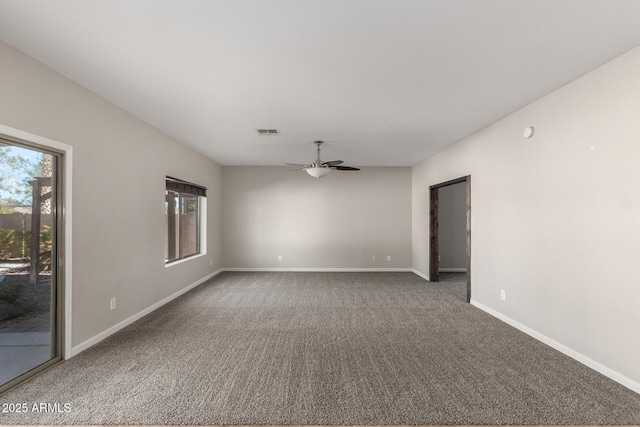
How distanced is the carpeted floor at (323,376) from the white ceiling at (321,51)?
259 cm

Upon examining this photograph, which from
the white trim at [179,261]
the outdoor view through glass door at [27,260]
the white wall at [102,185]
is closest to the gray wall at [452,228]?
the white trim at [179,261]

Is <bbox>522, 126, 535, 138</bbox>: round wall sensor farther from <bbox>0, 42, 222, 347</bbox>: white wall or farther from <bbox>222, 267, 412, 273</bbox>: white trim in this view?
<bbox>0, 42, 222, 347</bbox>: white wall

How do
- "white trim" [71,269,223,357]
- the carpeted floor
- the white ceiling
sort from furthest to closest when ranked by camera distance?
"white trim" [71,269,223,357] → the carpeted floor → the white ceiling

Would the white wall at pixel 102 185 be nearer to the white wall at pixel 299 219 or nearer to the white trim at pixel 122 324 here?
the white trim at pixel 122 324

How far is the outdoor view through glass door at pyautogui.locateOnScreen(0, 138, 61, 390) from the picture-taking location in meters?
2.19

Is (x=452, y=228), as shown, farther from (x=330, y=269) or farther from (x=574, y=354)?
(x=574, y=354)

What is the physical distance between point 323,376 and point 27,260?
2.62m

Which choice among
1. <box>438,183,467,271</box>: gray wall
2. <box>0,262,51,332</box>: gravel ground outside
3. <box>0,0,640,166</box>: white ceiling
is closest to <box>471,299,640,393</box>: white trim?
<box>0,0,640,166</box>: white ceiling

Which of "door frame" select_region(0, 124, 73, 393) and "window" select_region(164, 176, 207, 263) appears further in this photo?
"window" select_region(164, 176, 207, 263)

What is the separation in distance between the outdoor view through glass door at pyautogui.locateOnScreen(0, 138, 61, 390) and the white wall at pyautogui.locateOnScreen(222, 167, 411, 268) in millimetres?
4502

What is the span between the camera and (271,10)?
1.74 m

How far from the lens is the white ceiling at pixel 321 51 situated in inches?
68.7

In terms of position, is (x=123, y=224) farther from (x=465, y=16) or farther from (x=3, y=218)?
(x=465, y=16)

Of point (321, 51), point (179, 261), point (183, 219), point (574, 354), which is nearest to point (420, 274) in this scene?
point (574, 354)
